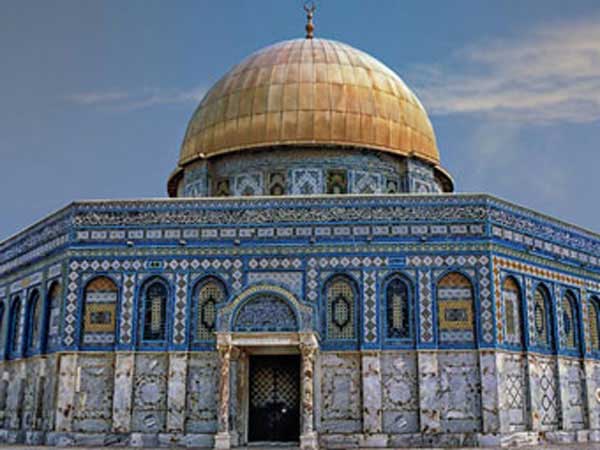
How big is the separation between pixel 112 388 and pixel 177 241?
3.86 m

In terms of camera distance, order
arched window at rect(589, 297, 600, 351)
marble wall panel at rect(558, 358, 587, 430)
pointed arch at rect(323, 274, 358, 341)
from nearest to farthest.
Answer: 1. pointed arch at rect(323, 274, 358, 341)
2. marble wall panel at rect(558, 358, 587, 430)
3. arched window at rect(589, 297, 600, 351)

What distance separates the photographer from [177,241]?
19.5 m

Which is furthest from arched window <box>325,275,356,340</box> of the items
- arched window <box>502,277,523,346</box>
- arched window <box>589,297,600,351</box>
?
arched window <box>589,297,600,351</box>

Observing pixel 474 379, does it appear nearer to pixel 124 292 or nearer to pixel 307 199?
pixel 307 199

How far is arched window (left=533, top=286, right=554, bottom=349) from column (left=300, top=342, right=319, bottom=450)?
6.08 m

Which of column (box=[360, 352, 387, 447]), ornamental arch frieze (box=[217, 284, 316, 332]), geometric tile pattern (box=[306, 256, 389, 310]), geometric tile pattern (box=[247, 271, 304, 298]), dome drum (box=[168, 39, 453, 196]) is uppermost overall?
dome drum (box=[168, 39, 453, 196])

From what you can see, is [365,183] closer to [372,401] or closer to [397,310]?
[397,310]

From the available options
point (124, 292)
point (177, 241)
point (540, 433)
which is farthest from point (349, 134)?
point (540, 433)

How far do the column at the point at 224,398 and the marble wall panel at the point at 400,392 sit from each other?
11.9 feet

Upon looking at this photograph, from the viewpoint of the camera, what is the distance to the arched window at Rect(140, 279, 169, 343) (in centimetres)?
1917

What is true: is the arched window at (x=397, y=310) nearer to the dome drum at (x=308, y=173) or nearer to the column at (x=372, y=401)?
the column at (x=372, y=401)

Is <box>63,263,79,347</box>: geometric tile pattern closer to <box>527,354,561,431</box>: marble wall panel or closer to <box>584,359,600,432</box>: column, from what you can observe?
<box>527,354,561,431</box>: marble wall panel

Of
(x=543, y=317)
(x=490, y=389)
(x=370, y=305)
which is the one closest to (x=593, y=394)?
(x=543, y=317)

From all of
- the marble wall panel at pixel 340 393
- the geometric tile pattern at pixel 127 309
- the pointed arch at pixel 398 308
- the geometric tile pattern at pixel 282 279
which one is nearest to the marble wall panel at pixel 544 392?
the pointed arch at pixel 398 308
